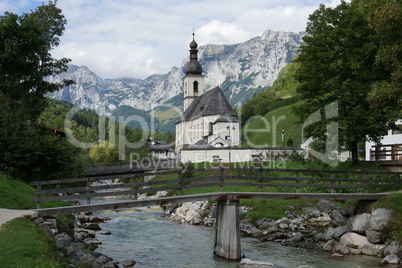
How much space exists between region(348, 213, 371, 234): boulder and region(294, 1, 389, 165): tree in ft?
31.5

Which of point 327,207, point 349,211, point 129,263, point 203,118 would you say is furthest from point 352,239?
point 203,118

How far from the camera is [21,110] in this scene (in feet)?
103

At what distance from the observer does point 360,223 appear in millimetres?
19969

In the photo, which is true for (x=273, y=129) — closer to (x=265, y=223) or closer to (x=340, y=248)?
(x=265, y=223)

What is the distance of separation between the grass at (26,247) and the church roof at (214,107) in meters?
63.3

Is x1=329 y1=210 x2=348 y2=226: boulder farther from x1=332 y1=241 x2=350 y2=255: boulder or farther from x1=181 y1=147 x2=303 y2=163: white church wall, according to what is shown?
x1=181 y1=147 x2=303 y2=163: white church wall

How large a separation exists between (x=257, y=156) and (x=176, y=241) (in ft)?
95.4

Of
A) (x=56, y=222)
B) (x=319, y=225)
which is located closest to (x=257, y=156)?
(x=319, y=225)

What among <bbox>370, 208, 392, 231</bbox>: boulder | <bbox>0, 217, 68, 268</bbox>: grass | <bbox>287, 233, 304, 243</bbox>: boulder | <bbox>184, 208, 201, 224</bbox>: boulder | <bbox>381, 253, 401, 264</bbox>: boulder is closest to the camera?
<bbox>0, 217, 68, 268</bbox>: grass

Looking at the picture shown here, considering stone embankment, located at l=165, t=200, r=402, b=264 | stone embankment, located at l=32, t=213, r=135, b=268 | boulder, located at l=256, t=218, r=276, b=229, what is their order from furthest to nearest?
boulder, located at l=256, t=218, r=276, b=229 < stone embankment, located at l=165, t=200, r=402, b=264 < stone embankment, located at l=32, t=213, r=135, b=268

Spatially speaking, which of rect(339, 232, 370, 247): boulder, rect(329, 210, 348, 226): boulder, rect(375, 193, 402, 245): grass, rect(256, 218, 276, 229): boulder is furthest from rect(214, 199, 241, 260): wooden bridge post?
rect(375, 193, 402, 245): grass

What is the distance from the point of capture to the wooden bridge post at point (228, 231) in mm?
17625

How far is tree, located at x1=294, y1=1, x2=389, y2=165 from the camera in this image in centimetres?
2908

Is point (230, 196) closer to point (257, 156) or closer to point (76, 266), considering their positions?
point (76, 266)
